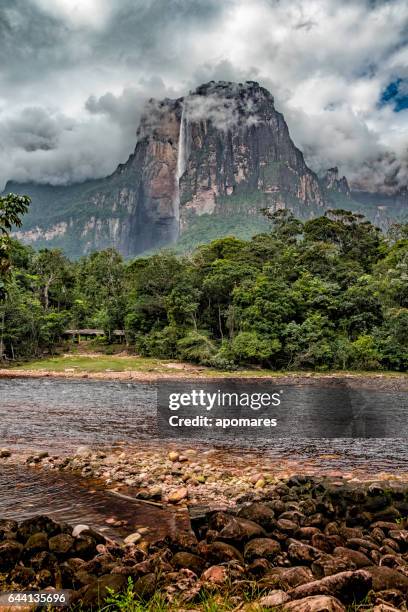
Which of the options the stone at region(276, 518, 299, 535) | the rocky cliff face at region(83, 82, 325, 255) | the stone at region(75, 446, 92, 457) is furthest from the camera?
the rocky cliff face at region(83, 82, 325, 255)

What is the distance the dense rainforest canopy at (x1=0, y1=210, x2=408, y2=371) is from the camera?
3869 centimetres

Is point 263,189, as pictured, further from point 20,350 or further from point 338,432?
point 338,432

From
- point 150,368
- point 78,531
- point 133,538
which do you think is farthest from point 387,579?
point 150,368

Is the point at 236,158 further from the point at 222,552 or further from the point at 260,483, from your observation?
the point at 222,552

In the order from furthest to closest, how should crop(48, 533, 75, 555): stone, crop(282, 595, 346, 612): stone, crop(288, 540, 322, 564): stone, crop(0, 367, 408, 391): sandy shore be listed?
1. crop(0, 367, 408, 391): sandy shore
2. crop(48, 533, 75, 555): stone
3. crop(288, 540, 322, 564): stone
4. crop(282, 595, 346, 612): stone

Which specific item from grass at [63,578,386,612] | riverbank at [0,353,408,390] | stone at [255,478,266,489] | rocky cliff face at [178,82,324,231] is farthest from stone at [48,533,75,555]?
rocky cliff face at [178,82,324,231]

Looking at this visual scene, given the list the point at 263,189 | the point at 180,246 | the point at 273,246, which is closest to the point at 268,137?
the point at 263,189

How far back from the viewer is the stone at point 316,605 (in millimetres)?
3613

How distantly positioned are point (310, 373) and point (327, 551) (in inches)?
1269

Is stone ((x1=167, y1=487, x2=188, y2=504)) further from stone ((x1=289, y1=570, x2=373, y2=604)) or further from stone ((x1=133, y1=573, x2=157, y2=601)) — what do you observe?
stone ((x1=289, y1=570, x2=373, y2=604))

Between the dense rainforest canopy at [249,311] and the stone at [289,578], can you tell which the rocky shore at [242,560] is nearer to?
the stone at [289,578]

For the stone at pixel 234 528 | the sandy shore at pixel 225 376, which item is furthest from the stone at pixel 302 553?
the sandy shore at pixel 225 376

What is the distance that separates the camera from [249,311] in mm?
40156

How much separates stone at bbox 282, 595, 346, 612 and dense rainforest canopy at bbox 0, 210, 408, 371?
34.0m
